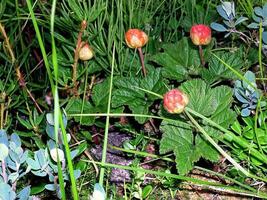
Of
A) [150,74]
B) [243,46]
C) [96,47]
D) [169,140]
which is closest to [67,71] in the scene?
[96,47]

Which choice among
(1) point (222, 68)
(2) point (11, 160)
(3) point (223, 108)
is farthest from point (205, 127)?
(2) point (11, 160)

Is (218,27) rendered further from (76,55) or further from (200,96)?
(76,55)

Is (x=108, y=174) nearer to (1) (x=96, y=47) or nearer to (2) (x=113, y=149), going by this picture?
(2) (x=113, y=149)

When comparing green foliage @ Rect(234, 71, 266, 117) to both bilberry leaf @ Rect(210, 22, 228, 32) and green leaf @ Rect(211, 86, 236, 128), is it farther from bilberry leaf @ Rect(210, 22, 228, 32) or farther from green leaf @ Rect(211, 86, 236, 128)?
bilberry leaf @ Rect(210, 22, 228, 32)

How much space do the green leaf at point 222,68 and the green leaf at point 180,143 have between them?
0.15m

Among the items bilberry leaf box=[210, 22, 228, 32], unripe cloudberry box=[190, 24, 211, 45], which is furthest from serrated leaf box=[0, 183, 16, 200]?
bilberry leaf box=[210, 22, 228, 32]

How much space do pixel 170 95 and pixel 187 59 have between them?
37 centimetres

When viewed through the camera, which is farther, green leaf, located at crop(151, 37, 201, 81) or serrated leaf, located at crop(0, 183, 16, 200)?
green leaf, located at crop(151, 37, 201, 81)

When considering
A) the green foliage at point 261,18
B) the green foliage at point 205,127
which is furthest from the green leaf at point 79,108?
the green foliage at point 261,18

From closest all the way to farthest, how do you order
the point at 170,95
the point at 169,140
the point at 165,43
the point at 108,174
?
1. the point at 170,95
2. the point at 169,140
3. the point at 108,174
4. the point at 165,43

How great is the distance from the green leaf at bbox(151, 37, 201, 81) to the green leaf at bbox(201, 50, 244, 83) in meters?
0.04

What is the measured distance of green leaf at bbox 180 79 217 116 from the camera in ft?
3.82

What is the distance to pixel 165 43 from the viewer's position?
1386mm

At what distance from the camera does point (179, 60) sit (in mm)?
1320
